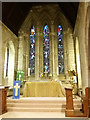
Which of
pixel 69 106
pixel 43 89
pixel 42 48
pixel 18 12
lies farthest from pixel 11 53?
pixel 69 106

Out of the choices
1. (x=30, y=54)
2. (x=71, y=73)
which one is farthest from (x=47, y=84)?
(x=30, y=54)

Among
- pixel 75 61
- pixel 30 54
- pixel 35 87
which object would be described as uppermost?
pixel 30 54

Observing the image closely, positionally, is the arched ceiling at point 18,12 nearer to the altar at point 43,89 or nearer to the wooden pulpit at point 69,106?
the altar at point 43,89

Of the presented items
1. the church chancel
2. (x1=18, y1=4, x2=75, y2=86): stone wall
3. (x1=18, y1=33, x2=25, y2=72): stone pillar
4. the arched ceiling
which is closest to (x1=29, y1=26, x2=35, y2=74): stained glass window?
the church chancel

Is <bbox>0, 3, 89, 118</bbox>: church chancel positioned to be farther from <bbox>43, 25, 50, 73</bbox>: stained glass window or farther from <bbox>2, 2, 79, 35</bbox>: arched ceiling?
<bbox>2, 2, 79, 35</bbox>: arched ceiling

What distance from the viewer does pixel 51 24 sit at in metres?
8.36

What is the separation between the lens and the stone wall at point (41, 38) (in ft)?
25.1

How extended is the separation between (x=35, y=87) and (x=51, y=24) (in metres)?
5.15

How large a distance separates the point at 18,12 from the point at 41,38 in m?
2.32

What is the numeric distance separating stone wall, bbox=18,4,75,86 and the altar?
2.53 meters

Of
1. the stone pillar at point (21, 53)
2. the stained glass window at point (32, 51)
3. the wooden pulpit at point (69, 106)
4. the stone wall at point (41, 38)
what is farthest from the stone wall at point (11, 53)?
the wooden pulpit at point (69, 106)

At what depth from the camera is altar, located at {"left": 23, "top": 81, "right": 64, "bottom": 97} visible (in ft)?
16.1

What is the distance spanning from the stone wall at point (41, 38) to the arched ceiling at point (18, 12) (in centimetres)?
46

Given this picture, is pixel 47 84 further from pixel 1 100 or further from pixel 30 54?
pixel 30 54
